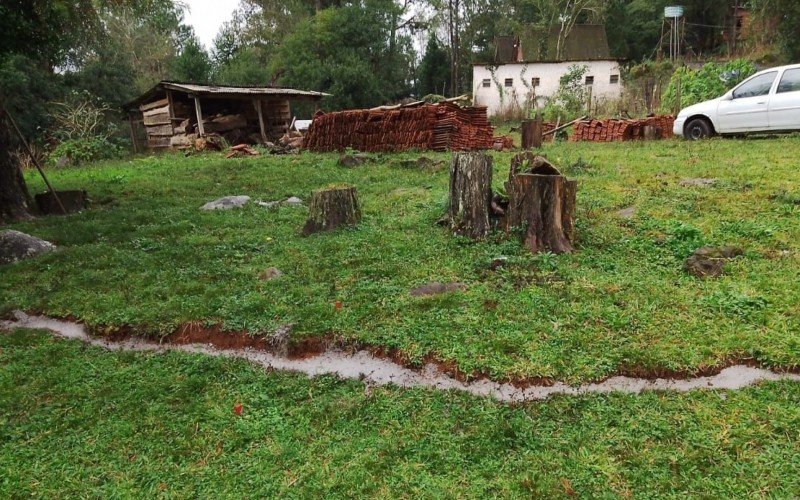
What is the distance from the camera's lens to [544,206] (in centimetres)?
486

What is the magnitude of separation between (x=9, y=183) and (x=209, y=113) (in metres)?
13.1

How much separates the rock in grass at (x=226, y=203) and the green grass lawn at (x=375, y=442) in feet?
16.2

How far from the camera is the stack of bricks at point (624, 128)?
46.1 ft

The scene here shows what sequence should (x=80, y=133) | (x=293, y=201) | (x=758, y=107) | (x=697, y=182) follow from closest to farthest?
1. (x=697, y=182)
2. (x=293, y=201)
3. (x=758, y=107)
4. (x=80, y=133)

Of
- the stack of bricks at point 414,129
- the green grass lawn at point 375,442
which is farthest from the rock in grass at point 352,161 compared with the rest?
the green grass lawn at point 375,442

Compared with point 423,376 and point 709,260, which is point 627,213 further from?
point 423,376

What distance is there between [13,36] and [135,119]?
1602 centimetres

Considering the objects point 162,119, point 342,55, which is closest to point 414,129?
point 162,119

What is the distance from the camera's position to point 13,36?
25.3 ft

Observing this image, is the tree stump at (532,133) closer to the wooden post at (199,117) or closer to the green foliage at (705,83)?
the green foliage at (705,83)

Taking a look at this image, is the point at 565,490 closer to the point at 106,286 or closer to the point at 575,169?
the point at 106,286

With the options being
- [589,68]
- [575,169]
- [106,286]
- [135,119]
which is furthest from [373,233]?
[589,68]

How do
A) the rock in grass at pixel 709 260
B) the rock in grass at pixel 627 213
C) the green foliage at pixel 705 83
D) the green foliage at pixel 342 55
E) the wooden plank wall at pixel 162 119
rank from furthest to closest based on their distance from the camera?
the green foliage at pixel 342 55
the wooden plank wall at pixel 162 119
the green foliage at pixel 705 83
the rock in grass at pixel 627 213
the rock in grass at pixel 709 260

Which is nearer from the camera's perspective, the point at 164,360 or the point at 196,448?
the point at 196,448
